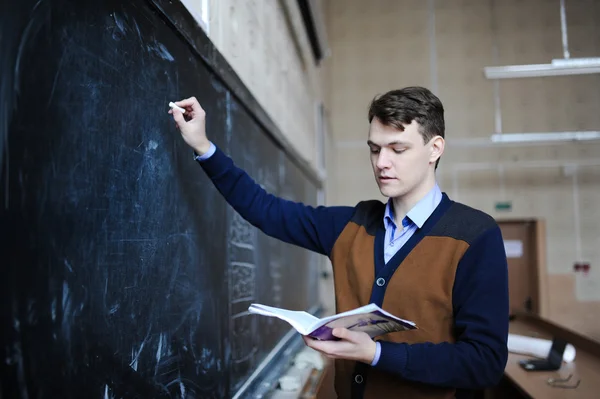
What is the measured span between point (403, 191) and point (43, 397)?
2.65 ft

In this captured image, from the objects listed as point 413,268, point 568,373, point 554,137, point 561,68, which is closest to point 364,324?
point 413,268

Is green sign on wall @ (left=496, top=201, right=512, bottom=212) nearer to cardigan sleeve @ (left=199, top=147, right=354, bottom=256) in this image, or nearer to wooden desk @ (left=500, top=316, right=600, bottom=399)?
wooden desk @ (left=500, top=316, right=600, bottom=399)

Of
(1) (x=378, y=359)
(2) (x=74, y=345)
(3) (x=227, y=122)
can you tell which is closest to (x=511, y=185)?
(3) (x=227, y=122)

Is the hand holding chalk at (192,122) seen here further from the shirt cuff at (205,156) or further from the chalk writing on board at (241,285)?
the chalk writing on board at (241,285)

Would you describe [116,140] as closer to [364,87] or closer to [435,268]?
[435,268]

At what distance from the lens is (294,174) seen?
10.9 feet

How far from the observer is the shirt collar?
1.20 metres

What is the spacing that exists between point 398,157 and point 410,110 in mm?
106

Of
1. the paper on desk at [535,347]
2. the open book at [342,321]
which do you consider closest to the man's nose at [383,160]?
the open book at [342,321]

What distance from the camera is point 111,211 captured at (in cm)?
91

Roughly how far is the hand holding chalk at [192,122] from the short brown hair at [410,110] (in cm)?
40

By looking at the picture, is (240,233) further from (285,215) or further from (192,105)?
(192,105)

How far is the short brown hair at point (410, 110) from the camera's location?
45.6 inches

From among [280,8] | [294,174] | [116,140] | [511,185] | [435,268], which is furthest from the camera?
[511,185]
